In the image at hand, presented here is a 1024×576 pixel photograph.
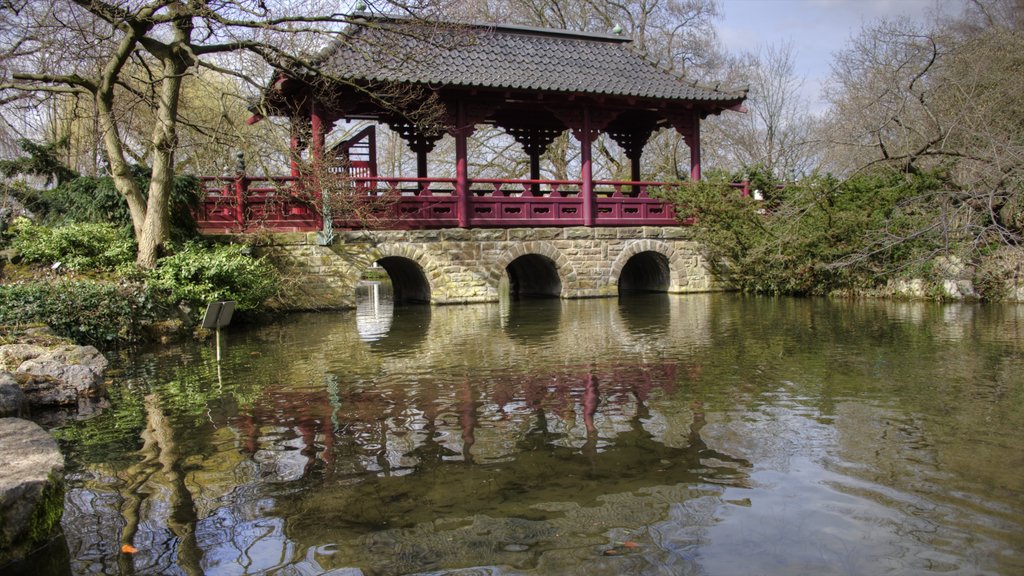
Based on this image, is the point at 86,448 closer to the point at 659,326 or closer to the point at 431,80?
the point at 659,326

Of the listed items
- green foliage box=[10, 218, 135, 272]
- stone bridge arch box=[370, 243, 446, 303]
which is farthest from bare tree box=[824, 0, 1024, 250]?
green foliage box=[10, 218, 135, 272]

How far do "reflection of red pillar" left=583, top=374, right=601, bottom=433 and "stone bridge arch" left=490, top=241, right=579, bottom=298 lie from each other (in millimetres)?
10445

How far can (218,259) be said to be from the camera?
13781mm

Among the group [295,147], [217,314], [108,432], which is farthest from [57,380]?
[295,147]

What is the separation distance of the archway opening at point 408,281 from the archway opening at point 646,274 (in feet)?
17.8

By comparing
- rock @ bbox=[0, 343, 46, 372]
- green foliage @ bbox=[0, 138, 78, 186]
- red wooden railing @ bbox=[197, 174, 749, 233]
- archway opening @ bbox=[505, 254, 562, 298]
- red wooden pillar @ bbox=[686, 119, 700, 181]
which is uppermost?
red wooden pillar @ bbox=[686, 119, 700, 181]

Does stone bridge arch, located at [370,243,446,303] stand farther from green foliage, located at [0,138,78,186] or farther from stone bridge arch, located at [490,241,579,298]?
green foliage, located at [0,138,78,186]

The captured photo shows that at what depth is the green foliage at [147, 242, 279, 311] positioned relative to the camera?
1341 cm

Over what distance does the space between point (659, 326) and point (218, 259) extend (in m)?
7.50

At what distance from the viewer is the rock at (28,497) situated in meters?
3.75

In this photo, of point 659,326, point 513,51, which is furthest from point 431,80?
point 659,326

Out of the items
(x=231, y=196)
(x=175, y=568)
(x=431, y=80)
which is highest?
(x=431, y=80)

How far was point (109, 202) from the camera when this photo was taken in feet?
50.0

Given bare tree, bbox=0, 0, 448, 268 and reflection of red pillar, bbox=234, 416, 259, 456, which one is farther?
bare tree, bbox=0, 0, 448, 268
